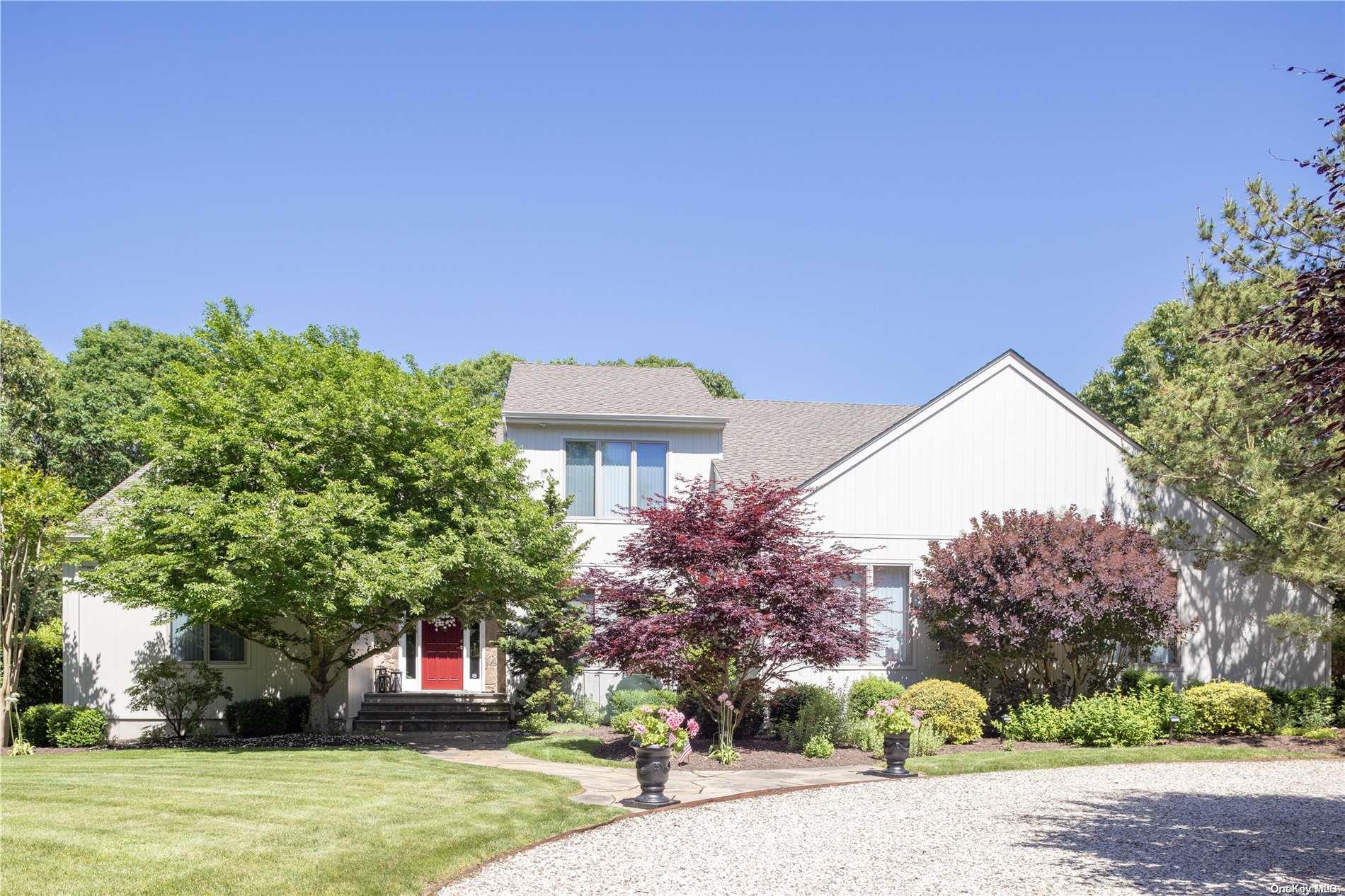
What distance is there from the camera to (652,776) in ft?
39.4

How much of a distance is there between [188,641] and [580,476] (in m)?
8.27

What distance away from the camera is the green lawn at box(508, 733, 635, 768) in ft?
52.5

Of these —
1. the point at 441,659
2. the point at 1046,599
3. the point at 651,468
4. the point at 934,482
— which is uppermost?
the point at 651,468

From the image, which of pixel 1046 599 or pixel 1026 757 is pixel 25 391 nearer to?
pixel 1046 599

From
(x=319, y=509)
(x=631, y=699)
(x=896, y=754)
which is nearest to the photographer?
(x=896, y=754)

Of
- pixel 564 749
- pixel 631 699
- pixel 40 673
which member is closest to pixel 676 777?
pixel 564 749

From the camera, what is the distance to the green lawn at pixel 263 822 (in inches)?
315

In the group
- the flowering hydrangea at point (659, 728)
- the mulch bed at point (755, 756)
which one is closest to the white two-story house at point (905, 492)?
the mulch bed at point (755, 756)

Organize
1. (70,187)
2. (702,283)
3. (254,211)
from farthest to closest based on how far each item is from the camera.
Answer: (702,283), (254,211), (70,187)

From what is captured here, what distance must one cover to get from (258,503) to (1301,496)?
16.8 meters

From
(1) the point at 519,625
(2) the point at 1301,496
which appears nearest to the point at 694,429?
(1) the point at 519,625

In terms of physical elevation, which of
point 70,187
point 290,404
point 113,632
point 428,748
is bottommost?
point 428,748

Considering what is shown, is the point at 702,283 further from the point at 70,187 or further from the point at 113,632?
the point at 113,632

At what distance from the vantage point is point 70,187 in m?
14.8
